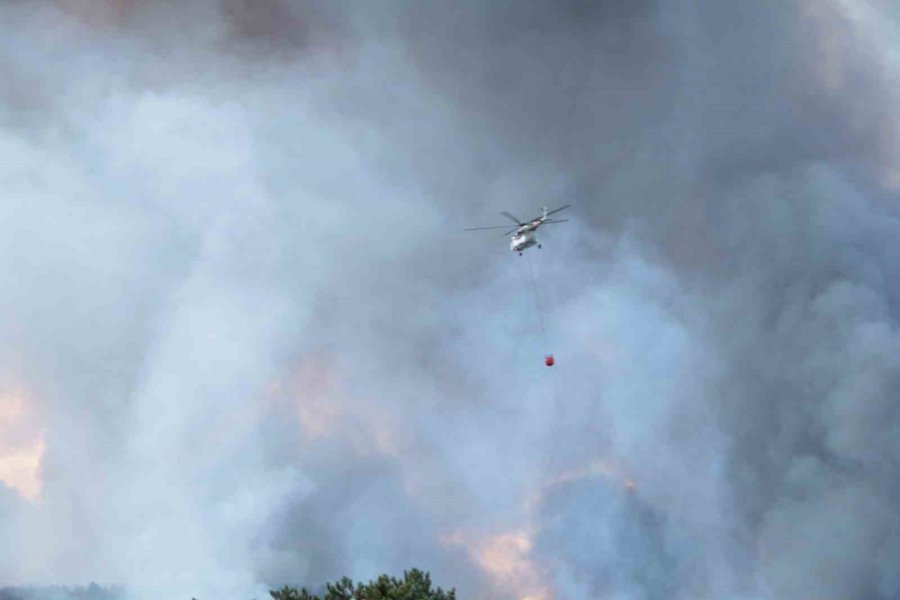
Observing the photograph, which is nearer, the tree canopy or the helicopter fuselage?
the tree canopy

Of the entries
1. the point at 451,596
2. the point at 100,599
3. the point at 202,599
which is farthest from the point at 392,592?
the point at 100,599

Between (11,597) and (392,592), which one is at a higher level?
(11,597)

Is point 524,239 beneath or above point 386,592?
above

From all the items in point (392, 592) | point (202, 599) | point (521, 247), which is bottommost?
point (392, 592)

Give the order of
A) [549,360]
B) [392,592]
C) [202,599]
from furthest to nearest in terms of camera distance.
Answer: [202,599] < [549,360] < [392,592]

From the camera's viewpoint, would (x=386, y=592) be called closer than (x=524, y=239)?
Yes

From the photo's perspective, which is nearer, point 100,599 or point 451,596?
point 451,596

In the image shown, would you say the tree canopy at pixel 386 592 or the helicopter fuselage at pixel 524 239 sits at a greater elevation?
the helicopter fuselage at pixel 524 239

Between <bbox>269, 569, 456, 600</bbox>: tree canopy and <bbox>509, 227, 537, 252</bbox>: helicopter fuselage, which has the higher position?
<bbox>509, 227, 537, 252</bbox>: helicopter fuselage

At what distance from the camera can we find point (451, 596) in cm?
5506

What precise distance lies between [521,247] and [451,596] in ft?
156

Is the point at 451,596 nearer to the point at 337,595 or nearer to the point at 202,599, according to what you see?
the point at 337,595

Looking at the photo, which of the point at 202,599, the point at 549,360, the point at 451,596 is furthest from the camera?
the point at 202,599

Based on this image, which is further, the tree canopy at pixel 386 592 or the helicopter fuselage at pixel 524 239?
the helicopter fuselage at pixel 524 239
